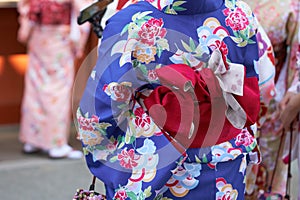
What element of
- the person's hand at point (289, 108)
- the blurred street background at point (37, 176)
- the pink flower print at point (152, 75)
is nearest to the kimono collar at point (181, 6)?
the pink flower print at point (152, 75)

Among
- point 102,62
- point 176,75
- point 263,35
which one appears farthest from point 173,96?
point 263,35

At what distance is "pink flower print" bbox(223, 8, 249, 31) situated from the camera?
3.12 m

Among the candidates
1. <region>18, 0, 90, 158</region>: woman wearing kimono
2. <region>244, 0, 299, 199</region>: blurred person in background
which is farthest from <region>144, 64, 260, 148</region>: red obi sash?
<region>18, 0, 90, 158</region>: woman wearing kimono

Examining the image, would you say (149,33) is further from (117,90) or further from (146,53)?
(117,90)

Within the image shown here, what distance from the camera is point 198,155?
308cm

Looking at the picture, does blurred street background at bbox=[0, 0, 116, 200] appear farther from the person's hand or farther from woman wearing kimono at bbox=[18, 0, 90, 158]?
the person's hand

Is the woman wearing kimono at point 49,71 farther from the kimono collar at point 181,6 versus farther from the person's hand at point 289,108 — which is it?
the kimono collar at point 181,6

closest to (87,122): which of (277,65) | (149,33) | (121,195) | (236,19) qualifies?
(121,195)

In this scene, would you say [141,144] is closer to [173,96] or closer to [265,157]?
[173,96]

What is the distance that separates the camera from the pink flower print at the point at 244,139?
319 cm

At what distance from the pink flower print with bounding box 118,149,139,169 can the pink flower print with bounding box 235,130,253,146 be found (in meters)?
0.45

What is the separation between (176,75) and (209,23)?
0.84ft

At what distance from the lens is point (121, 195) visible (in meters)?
2.98

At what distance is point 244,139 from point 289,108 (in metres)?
0.86
